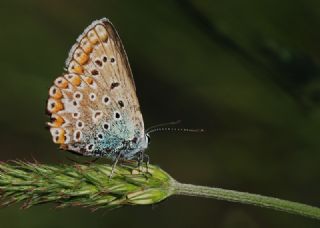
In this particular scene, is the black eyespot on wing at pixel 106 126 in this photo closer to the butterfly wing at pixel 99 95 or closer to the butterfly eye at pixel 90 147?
the butterfly wing at pixel 99 95

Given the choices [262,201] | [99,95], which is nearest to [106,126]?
[99,95]

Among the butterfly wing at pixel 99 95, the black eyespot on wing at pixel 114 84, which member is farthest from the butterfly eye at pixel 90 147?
the black eyespot on wing at pixel 114 84

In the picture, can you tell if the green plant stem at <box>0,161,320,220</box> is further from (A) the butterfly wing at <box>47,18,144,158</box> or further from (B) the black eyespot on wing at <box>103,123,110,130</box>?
(B) the black eyespot on wing at <box>103,123,110,130</box>

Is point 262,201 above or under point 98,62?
under

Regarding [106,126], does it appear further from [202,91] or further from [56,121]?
[202,91]

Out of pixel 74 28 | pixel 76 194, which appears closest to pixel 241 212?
pixel 74 28

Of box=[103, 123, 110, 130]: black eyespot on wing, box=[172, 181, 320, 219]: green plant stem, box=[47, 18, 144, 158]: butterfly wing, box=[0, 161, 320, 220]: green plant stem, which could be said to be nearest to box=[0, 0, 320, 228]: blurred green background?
box=[47, 18, 144, 158]: butterfly wing

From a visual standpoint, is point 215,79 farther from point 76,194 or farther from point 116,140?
point 76,194
